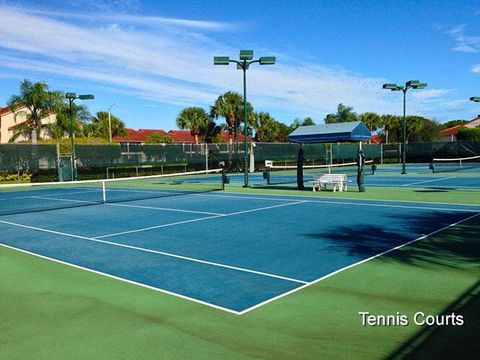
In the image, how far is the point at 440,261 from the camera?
7.97 m

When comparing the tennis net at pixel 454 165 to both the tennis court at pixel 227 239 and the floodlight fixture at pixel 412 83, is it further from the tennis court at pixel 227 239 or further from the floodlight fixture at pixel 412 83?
the tennis court at pixel 227 239

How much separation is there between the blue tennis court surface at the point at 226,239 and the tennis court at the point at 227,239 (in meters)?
0.02

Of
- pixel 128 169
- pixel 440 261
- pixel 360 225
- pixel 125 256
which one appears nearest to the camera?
pixel 440 261

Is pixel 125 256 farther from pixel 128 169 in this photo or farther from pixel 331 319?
pixel 128 169

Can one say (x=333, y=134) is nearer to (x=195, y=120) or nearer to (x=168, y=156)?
(x=168, y=156)

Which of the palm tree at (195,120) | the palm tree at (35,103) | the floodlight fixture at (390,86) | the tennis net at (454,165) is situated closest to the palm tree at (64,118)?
the palm tree at (35,103)

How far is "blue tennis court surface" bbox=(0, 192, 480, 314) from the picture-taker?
716 cm

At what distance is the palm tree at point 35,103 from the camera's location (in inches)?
1689

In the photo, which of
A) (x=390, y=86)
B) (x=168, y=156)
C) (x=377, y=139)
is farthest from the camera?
(x=377, y=139)

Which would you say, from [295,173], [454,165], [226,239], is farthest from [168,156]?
[226,239]

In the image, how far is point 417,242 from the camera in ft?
31.3

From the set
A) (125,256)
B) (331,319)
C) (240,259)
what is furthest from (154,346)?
(125,256)

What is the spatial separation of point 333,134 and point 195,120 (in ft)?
130

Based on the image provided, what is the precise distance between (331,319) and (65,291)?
3905 millimetres
